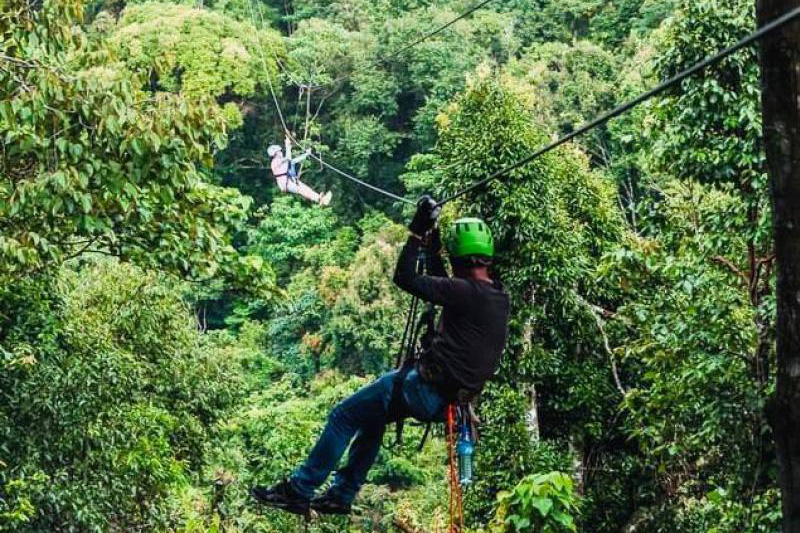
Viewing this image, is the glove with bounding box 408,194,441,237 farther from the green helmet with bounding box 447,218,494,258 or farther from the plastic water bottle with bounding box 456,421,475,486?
the plastic water bottle with bounding box 456,421,475,486

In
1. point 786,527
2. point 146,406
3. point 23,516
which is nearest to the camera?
point 786,527

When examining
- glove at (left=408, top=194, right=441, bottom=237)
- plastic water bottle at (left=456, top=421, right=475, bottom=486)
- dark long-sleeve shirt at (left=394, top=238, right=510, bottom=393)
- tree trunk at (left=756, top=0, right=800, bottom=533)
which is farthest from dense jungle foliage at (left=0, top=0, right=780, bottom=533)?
tree trunk at (left=756, top=0, right=800, bottom=533)

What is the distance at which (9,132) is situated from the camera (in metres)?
5.40

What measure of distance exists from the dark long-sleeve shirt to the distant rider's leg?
27cm

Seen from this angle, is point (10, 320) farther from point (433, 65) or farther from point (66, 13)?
point (433, 65)

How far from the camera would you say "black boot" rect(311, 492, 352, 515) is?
14.3ft

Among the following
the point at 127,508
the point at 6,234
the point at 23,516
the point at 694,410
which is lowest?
the point at 127,508

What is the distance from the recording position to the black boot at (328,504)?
4.34 m

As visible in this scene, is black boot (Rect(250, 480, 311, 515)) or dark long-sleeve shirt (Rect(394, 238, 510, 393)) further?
black boot (Rect(250, 480, 311, 515))

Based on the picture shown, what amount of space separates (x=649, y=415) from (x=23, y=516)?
4013 millimetres

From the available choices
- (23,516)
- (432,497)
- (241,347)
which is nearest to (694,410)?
(23,516)

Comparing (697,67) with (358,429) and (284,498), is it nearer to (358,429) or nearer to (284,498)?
(358,429)

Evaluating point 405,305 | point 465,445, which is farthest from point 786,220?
point 405,305

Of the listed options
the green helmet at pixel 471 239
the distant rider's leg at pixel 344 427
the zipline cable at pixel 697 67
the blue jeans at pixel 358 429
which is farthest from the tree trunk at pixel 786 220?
the distant rider's leg at pixel 344 427
